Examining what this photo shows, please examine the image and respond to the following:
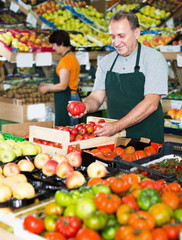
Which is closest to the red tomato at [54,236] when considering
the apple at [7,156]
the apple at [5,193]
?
the apple at [5,193]

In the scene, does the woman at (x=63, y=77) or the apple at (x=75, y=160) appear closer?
the apple at (x=75, y=160)

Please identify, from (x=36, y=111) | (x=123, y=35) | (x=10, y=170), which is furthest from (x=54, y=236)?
(x=36, y=111)

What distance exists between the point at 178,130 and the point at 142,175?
2.58m

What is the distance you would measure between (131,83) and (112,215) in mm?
1798

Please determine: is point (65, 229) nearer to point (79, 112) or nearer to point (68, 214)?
point (68, 214)

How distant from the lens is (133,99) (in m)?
3.12

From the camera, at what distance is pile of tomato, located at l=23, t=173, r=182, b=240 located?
131 cm

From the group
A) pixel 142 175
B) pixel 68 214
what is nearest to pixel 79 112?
pixel 142 175

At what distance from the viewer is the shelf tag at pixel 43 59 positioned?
16.5 ft

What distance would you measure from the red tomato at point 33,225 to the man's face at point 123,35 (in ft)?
6.02

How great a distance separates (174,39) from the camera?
522 cm

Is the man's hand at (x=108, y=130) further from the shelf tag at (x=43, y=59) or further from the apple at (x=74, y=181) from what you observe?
the shelf tag at (x=43, y=59)

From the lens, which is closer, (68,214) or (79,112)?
(68,214)

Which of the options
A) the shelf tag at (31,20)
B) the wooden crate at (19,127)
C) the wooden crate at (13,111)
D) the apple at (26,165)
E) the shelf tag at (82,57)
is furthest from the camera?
the shelf tag at (31,20)
